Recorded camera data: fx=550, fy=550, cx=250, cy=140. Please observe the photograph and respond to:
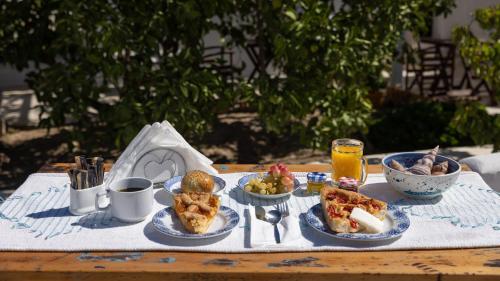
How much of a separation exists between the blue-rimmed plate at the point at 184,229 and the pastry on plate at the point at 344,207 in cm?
30

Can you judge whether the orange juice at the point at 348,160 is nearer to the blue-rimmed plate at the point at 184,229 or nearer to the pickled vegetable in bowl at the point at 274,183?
the pickled vegetable in bowl at the point at 274,183

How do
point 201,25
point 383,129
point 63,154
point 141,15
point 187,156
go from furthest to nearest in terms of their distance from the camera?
point 383,129
point 63,154
point 201,25
point 141,15
point 187,156

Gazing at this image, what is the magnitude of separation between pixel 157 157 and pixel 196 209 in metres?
0.51

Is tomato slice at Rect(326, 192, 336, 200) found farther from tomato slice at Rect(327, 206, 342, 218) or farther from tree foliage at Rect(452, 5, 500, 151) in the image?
tree foliage at Rect(452, 5, 500, 151)

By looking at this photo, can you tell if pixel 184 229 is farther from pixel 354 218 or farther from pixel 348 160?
pixel 348 160

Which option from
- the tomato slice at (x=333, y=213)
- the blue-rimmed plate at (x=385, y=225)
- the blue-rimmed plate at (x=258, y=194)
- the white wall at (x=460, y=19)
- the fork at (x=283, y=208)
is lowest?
the fork at (x=283, y=208)

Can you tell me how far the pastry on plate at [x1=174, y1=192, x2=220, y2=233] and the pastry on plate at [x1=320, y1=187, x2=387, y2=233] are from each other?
0.37 metres

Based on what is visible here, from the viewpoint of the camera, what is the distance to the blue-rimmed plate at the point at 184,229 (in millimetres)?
1678

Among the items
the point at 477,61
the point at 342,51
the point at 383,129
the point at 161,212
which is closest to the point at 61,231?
the point at 161,212

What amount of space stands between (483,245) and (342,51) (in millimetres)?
2455

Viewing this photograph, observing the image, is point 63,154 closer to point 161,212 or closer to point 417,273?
point 161,212

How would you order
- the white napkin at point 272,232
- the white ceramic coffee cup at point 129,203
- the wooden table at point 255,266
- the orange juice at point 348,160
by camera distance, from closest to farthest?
the wooden table at point 255,266, the white napkin at point 272,232, the white ceramic coffee cup at point 129,203, the orange juice at point 348,160

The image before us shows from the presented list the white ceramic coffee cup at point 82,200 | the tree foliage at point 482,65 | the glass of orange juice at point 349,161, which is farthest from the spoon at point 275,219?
the tree foliage at point 482,65

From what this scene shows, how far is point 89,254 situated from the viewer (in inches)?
63.3
